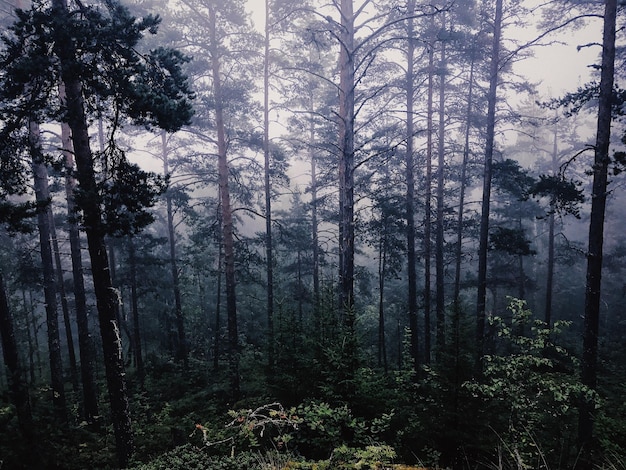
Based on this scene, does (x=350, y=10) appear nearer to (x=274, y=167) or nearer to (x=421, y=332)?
(x=274, y=167)

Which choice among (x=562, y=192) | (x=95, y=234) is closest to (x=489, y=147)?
(x=562, y=192)

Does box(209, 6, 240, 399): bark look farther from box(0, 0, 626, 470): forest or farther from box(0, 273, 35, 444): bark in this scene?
box(0, 273, 35, 444): bark

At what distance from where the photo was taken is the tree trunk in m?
8.48

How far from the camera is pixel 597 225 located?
8789mm

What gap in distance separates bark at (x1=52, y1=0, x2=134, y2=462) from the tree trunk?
11308 millimetres

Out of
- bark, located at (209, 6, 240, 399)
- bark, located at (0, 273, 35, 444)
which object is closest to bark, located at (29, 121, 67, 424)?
bark, located at (0, 273, 35, 444)

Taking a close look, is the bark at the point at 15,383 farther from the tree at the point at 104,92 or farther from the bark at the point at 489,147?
the bark at the point at 489,147

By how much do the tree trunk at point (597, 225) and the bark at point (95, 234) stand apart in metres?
11.3

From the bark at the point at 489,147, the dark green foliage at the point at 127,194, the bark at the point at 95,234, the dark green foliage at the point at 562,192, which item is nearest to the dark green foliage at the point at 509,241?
the bark at the point at 489,147

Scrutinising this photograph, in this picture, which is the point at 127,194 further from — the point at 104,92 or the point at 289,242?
the point at 289,242

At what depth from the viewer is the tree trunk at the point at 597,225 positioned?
8484 millimetres

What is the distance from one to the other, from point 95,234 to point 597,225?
39.7 ft

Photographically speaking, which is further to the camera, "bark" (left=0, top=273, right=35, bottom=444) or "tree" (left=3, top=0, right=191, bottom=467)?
"bark" (left=0, top=273, right=35, bottom=444)

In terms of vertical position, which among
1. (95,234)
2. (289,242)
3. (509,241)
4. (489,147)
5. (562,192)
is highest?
(489,147)
